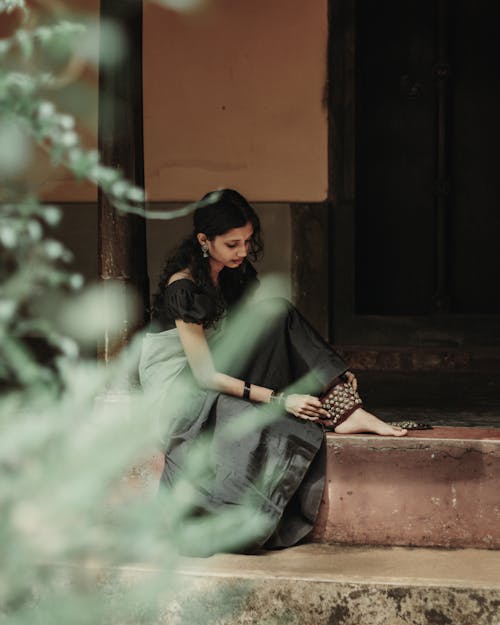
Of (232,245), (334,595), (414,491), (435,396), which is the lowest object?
(334,595)

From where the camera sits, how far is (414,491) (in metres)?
3.79

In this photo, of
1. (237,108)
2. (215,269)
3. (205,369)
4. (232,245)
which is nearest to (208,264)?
(215,269)

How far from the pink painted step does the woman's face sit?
0.74m

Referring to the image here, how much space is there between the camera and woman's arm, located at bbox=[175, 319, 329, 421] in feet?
12.4

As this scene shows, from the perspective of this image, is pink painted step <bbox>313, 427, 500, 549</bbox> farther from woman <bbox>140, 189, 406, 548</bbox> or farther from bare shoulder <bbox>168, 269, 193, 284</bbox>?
bare shoulder <bbox>168, 269, 193, 284</bbox>

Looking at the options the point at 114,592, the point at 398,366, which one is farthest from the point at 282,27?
the point at 114,592

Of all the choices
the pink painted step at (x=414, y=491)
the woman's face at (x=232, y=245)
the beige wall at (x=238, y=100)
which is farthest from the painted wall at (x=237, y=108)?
the pink painted step at (x=414, y=491)

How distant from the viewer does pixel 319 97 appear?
6.30 metres

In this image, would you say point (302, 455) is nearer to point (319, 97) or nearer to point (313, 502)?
point (313, 502)

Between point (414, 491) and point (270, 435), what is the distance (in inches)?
21.9

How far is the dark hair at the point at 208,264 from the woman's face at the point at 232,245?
17 mm

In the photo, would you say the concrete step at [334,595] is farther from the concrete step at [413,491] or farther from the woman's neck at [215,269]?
the woman's neck at [215,269]

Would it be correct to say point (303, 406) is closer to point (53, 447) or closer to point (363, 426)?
point (363, 426)

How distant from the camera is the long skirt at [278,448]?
373 centimetres
